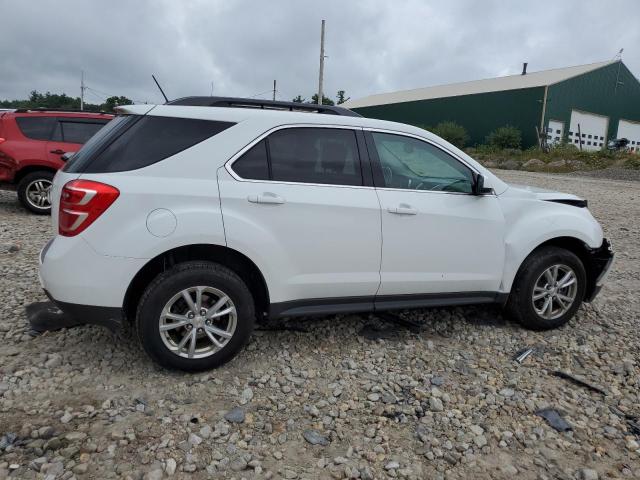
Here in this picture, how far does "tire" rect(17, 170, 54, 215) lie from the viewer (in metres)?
7.96

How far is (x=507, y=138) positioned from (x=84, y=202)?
3325cm

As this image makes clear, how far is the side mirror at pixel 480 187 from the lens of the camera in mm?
3768

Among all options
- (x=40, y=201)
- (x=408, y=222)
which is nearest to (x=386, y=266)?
(x=408, y=222)

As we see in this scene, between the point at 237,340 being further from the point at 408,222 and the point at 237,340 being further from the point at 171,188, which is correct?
the point at 408,222

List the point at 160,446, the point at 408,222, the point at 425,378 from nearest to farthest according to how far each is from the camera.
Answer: the point at 160,446 < the point at 425,378 < the point at 408,222

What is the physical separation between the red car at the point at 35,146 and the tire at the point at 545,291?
7168 mm

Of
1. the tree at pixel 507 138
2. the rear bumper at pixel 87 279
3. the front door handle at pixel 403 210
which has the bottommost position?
the rear bumper at pixel 87 279

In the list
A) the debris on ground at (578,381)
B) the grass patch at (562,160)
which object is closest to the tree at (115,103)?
the debris on ground at (578,381)

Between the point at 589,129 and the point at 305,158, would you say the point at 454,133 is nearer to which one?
the point at 589,129

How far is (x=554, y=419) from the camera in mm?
2918

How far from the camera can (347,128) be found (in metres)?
3.56

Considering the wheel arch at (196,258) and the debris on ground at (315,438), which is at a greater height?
the wheel arch at (196,258)

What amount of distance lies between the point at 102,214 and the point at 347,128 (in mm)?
1753

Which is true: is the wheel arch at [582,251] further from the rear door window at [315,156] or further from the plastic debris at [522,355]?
the rear door window at [315,156]
